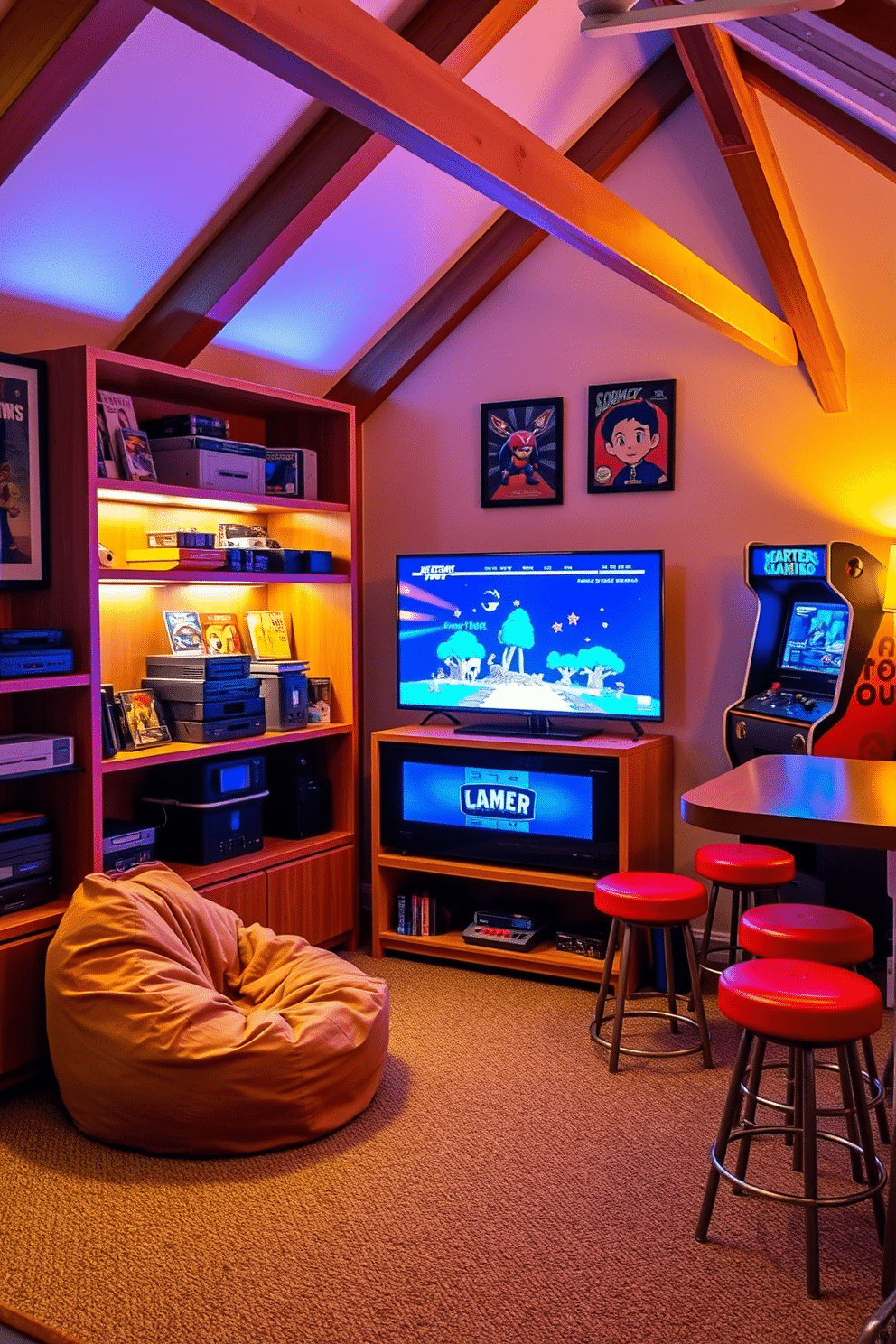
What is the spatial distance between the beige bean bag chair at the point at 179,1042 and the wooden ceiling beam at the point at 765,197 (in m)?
2.76

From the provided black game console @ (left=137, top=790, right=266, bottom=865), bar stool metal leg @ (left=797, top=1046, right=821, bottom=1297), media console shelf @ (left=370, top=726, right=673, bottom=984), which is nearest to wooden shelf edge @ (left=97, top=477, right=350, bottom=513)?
media console shelf @ (left=370, top=726, right=673, bottom=984)

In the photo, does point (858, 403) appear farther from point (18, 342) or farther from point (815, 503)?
point (18, 342)

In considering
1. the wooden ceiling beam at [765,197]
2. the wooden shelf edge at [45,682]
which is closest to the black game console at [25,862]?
the wooden shelf edge at [45,682]

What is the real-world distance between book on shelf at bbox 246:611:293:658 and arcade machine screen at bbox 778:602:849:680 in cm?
200

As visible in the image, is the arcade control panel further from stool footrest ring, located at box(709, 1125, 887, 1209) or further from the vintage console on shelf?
the vintage console on shelf

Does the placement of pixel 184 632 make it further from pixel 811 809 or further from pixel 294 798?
pixel 811 809

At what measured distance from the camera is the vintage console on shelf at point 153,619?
11.3 ft

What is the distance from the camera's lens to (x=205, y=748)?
3996 millimetres

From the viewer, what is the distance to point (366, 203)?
4.14m

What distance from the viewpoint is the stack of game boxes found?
4.06 meters

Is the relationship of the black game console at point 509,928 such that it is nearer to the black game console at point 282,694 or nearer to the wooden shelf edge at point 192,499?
the black game console at point 282,694

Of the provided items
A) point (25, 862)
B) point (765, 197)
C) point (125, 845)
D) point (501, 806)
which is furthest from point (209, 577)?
point (765, 197)

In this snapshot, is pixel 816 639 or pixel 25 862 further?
pixel 816 639

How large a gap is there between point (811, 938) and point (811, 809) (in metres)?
0.67
